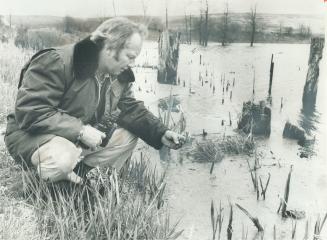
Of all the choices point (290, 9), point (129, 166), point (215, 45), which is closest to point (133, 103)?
point (129, 166)

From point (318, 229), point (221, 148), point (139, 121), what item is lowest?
point (318, 229)

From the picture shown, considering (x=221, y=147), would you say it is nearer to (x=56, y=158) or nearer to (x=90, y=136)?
(x=90, y=136)

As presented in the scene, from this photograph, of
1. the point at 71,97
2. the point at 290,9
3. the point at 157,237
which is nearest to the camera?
the point at 157,237

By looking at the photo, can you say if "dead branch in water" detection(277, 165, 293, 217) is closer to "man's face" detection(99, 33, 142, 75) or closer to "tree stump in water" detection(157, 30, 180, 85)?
"tree stump in water" detection(157, 30, 180, 85)

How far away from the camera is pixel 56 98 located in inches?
79.7

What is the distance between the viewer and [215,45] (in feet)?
7.42

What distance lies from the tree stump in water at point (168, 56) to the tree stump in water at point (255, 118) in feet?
1.15

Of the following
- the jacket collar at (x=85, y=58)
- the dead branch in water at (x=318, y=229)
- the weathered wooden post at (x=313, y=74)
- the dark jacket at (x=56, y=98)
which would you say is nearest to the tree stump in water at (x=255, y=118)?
the weathered wooden post at (x=313, y=74)

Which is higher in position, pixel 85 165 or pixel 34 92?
pixel 34 92

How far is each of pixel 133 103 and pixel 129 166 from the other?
0.28m

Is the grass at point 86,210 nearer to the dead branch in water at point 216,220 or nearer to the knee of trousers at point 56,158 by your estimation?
the knee of trousers at point 56,158

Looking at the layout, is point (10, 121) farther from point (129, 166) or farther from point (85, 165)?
point (129, 166)

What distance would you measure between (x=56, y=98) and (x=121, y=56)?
33 cm

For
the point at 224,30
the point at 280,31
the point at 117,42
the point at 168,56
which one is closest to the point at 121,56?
the point at 117,42
